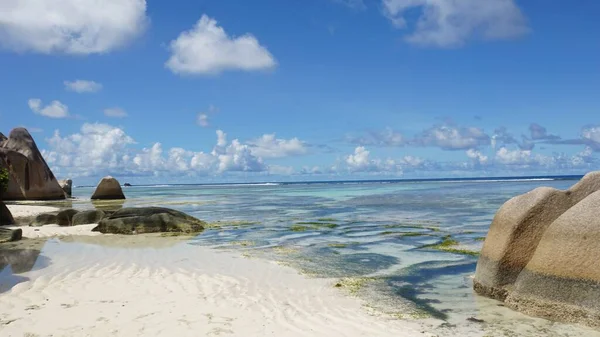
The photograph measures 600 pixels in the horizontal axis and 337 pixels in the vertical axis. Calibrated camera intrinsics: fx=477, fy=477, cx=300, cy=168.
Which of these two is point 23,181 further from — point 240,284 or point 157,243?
point 240,284

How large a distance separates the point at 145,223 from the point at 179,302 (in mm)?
12249

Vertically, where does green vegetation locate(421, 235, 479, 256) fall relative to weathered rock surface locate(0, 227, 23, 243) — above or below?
below

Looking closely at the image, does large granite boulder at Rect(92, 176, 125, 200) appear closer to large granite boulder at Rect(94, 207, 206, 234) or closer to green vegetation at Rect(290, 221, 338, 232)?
large granite boulder at Rect(94, 207, 206, 234)

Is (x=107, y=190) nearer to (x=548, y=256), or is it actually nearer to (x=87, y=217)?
(x=87, y=217)

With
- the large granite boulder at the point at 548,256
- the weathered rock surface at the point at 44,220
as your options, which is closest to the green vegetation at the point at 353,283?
the large granite boulder at the point at 548,256

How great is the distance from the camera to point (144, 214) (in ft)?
70.2

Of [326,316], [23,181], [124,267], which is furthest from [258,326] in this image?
[23,181]

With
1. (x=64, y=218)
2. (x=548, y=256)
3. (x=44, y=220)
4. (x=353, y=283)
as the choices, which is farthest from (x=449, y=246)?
(x=44, y=220)

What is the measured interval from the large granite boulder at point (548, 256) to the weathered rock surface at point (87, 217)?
1923 cm

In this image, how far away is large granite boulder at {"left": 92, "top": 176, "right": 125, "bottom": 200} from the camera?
57.0m

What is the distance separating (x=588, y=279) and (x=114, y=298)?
851 cm

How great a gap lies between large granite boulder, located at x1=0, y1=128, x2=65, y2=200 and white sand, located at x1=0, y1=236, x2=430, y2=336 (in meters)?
43.4

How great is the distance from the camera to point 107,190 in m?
57.4

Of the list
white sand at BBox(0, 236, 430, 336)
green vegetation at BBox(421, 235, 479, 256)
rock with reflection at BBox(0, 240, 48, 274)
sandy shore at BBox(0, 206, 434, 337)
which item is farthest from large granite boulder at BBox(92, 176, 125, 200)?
green vegetation at BBox(421, 235, 479, 256)
